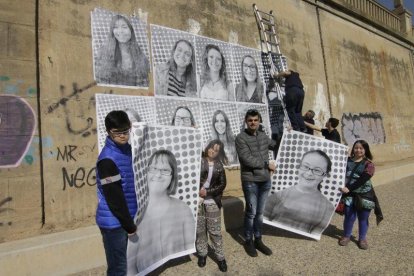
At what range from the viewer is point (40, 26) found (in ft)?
17.7

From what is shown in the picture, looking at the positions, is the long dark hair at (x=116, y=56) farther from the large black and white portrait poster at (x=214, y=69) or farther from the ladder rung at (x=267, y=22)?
the ladder rung at (x=267, y=22)

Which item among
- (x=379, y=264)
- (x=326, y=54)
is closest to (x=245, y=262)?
(x=379, y=264)

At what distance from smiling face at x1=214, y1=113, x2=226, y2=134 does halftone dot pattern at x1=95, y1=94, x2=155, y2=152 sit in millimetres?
1622

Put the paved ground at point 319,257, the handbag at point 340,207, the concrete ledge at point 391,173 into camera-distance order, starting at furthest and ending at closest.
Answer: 1. the concrete ledge at point 391,173
2. the handbag at point 340,207
3. the paved ground at point 319,257

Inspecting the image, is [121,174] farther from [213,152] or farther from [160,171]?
[213,152]

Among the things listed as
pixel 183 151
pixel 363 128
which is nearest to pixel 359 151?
pixel 183 151

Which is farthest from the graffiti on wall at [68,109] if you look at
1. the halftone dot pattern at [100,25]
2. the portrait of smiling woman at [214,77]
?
the portrait of smiling woman at [214,77]

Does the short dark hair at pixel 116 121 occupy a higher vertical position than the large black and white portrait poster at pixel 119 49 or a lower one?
lower

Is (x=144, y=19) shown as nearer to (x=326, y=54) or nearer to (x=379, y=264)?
(x=379, y=264)

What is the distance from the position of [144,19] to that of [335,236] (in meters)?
4.92

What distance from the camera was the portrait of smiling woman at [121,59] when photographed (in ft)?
19.7

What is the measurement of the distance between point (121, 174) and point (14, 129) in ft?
9.16

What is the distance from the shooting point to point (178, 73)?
7125 mm

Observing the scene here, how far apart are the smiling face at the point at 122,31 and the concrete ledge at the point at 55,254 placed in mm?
3102
